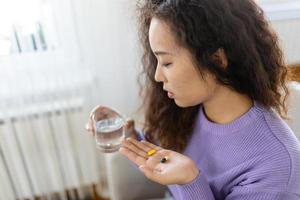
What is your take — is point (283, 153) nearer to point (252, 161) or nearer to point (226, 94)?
point (252, 161)

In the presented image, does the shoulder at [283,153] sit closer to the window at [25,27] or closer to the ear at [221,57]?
the ear at [221,57]

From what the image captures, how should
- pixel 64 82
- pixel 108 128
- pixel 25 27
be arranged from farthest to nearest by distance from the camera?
pixel 64 82 < pixel 25 27 < pixel 108 128

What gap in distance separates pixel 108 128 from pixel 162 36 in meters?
0.40

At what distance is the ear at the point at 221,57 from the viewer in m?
0.67

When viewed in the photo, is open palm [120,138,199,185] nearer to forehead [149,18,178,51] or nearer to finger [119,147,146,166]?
finger [119,147,146,166]

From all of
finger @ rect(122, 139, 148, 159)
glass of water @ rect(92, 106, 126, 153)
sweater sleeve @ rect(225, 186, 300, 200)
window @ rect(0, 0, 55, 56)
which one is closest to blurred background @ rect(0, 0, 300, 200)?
window @ rect(0, 0, 55, 56)

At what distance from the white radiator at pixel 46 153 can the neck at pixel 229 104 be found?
0.68 m

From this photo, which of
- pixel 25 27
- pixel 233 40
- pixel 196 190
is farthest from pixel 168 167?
pixel 25 27

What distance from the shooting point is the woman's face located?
2.19ft

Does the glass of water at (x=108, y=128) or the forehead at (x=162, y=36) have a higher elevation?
the forehead at (x=162, y=36)

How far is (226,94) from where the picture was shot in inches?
30.2

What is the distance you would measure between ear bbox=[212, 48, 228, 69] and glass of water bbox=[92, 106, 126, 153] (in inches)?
16.4

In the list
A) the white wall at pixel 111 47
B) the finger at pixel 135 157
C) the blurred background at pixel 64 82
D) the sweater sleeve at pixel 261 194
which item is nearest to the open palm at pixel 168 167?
the finger at pixel 135 157

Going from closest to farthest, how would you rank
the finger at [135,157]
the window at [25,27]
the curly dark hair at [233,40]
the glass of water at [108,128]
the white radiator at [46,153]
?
the curly dark hair at [233,40], the finger at [135,157], the glass of water at [108,128], the window at [25,27], the white radiator at [46,153]
